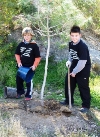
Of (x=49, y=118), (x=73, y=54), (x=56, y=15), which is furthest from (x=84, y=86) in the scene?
(x=56, y=15)

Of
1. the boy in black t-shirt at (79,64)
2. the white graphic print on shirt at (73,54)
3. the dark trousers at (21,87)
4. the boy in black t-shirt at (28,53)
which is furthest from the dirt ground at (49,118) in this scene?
the white graphic print on shirt at (73,54)

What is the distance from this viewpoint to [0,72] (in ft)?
24.7

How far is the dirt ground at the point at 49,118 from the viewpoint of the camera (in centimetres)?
498

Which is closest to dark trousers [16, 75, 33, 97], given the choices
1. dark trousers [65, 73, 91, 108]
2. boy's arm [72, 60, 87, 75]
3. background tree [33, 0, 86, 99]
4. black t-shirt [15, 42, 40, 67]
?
black t-shirt [15, 42, 40, 67]

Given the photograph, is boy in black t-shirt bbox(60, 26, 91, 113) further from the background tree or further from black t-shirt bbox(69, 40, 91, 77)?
the background tree

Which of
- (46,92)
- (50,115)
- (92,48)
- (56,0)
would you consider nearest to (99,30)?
(92,48)

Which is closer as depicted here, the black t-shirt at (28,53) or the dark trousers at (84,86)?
the dark trousers at (84,86)

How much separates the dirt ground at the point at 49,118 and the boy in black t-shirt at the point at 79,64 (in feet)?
1.16

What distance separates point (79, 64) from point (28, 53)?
3.59 ft

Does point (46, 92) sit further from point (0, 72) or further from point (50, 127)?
point (50, 127)

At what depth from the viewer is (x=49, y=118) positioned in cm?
545

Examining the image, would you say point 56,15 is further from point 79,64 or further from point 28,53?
point 79,64

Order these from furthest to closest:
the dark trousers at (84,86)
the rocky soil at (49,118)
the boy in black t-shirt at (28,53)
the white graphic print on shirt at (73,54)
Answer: the boy in black t-shirt at (28,53)
the dark trousers at (84,86)
the white graphic print on shirt at (73,54)
the rocky soil at (49,118)

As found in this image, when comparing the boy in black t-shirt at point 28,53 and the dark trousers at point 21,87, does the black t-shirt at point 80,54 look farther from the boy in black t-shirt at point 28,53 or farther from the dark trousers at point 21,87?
the dark trousers at point 21,87
